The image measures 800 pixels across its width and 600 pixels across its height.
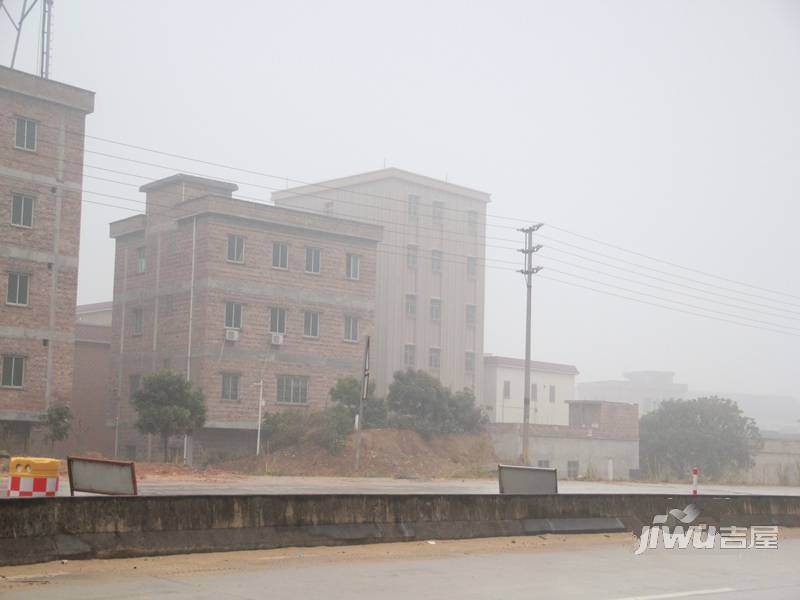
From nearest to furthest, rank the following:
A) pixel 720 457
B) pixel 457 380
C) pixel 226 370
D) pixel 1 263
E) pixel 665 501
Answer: pixel 665 501 → pixel 1 263 → pixel 226 370 → pixel 457 380 → pixel 720 457

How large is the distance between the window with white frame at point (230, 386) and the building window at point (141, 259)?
9.19 m

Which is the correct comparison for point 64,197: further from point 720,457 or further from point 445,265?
point 720,457

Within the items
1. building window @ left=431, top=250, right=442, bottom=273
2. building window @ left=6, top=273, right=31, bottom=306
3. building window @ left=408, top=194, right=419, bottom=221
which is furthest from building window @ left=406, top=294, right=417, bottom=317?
building window @ left=6, top=273, right=31, bottom=306

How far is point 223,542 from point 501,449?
4921 centimetres

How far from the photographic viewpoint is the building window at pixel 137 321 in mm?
54250

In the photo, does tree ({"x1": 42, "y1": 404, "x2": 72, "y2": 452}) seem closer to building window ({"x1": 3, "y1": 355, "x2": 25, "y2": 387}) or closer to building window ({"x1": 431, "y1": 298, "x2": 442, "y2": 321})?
building window ({"x1": 3, "y1": 355, "x2": 25, "y2": 387})

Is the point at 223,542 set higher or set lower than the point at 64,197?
lower

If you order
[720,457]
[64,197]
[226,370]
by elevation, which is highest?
[64,197]

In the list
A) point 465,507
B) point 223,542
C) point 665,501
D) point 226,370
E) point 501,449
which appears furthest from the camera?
point 501,449

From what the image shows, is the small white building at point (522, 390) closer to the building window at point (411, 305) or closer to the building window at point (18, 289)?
the building window at point (411, 305)

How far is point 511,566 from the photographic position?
1205 cm

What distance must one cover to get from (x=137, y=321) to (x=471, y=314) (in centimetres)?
2370

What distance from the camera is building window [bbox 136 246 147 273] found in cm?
5475

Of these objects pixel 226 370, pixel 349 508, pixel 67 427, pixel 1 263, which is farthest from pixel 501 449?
pixel 349 508
